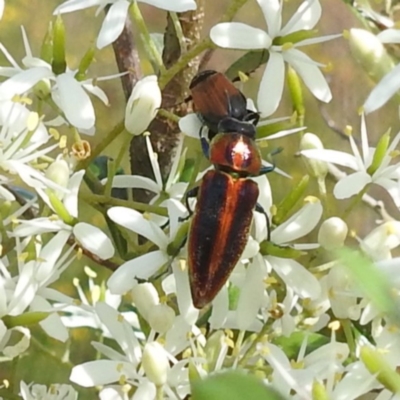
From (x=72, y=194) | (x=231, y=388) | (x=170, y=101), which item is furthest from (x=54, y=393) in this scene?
(x=231, y=388)

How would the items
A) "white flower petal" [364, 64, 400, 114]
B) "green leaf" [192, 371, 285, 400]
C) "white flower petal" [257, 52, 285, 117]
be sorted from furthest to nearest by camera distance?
"white flower petal" [257, 52, 285, 117], "white flower petal" [364, 64, 400, 114], "green leaf" [192, 371, 285, 400]

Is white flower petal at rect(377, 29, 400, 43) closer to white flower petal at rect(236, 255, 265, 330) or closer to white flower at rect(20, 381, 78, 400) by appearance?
white flower petal at rect(236, 255, 265, 330)

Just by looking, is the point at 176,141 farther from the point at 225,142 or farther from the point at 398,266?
the point at 398,266

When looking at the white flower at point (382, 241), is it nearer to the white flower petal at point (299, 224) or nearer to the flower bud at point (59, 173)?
the white flower petal at point (299, 224)

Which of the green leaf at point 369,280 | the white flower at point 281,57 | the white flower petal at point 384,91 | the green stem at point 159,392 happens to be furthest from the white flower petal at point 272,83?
the green leaf at point 369,280

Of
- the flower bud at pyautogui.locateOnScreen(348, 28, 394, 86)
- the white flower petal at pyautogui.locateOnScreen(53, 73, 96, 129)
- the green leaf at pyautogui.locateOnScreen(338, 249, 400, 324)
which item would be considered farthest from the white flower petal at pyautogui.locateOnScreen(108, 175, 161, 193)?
the green leaf at pyautogui.locateOnScreen(338, 249, 400, 324)
